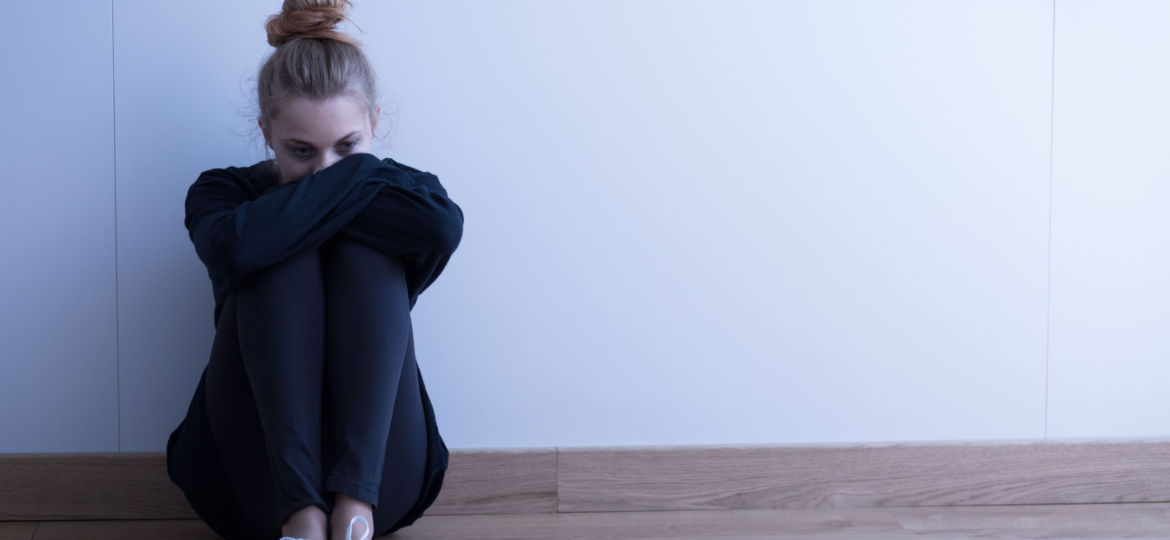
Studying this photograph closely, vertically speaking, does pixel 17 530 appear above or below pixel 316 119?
below

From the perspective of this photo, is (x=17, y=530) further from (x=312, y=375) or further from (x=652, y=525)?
(x=652, y=525)

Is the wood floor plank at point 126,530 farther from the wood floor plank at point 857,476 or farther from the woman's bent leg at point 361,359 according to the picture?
the wood floor plank at point 857,476

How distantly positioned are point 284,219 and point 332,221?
52 mm

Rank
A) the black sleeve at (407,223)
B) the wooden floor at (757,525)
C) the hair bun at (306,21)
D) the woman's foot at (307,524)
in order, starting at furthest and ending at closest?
1. the wooden floor at (757,525)
2. the hair bun at (306,21)
3. the black sleeve at (407,223)
4. the woman's foot at (307,524)

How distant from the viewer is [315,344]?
1044 millimetres

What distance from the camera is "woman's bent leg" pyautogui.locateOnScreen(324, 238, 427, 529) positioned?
1020mm

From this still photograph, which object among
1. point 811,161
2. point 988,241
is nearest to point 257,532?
point 811,161

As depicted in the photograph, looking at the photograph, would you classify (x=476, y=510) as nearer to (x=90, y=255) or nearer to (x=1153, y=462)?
(x=90, y=255)

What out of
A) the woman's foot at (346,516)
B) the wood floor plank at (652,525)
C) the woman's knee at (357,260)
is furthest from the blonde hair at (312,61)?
the wood floor plank at (652,525)

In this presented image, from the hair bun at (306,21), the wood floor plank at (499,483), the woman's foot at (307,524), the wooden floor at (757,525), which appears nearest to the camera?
the woman's foot at (307,524)

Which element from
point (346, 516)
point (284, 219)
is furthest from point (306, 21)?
point (346, 516)

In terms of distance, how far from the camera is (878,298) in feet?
4.91

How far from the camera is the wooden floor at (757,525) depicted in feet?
4.35

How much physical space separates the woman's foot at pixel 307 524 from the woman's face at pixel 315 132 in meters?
0.43
